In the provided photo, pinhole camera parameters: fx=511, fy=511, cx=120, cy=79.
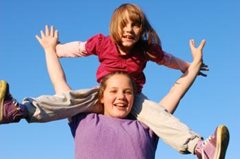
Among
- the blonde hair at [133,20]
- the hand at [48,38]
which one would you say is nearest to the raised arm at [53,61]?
the hand at [48,38]

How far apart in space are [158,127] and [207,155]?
2.59ft

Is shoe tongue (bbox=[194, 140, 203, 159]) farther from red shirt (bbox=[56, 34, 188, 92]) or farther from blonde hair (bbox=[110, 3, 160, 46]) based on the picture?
blonde hair (bbox=[110, 3, 160, 46])

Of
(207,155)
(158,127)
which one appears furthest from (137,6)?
(207,155)

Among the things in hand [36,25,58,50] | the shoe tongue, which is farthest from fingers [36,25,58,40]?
the shoe tongue

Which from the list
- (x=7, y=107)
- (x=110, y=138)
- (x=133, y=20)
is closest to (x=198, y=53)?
(x=133, y=20)

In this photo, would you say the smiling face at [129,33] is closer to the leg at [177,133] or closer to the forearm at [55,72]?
the leg at [177,133]

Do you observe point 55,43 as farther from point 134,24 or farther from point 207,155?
point 207,155

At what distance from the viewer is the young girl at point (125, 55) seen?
624 cm

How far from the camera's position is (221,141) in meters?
5.57

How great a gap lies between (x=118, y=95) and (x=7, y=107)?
1.44 metres

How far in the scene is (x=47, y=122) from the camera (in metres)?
5.98

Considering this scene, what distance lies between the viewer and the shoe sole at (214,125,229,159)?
5570 millimetres

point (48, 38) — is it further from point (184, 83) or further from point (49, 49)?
point (184, 83)

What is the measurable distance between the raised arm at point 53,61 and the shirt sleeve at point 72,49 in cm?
9
